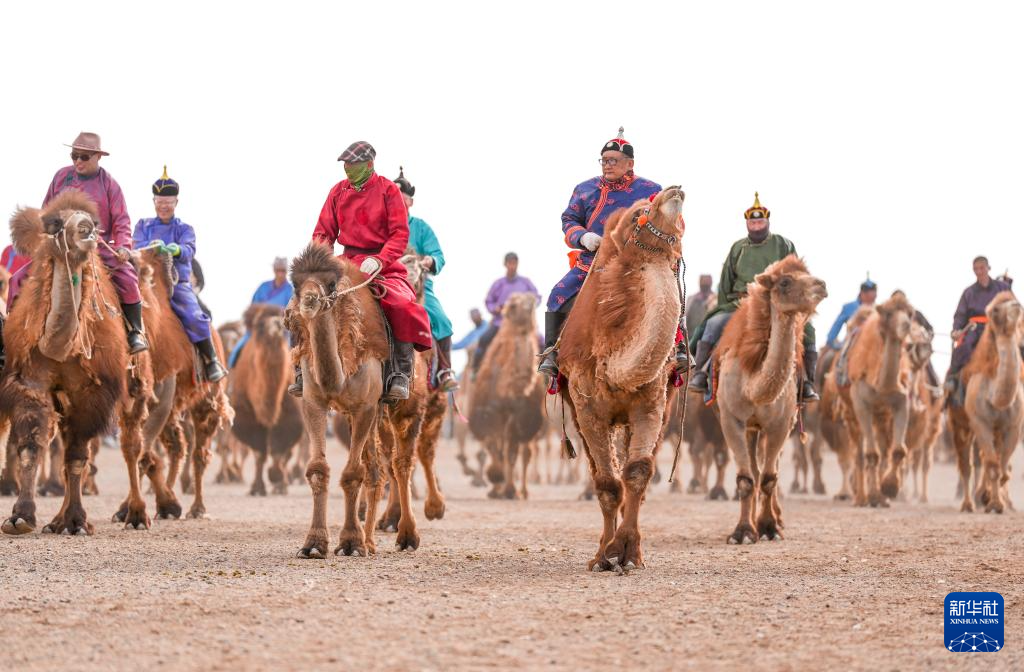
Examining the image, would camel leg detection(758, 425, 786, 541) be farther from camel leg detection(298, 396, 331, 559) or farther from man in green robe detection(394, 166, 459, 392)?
camel leg detection(298, 396, 331, 559)

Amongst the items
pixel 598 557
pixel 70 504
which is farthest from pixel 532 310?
pixel 598 557

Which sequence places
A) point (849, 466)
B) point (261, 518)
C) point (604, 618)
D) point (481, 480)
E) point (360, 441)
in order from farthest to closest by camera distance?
point (481, 480) → point (849, 466) → point (261, 518) → point (360, 441) → point (604, 618)

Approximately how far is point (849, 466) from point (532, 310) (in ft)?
18.2

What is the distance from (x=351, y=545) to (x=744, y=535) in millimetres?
3311

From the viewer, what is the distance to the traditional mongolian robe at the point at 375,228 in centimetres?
941

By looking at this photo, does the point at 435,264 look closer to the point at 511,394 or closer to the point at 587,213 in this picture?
the point at 587,213

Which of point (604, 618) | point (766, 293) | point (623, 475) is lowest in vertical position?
point (604, 618)

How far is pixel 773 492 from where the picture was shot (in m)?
11.5

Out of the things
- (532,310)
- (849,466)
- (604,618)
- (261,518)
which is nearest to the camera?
(604,618)

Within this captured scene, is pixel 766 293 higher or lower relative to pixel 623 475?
higher

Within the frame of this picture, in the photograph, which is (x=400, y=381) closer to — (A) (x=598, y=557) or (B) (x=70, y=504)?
(A) (x=598, y=557)

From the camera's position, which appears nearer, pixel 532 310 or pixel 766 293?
pixel 766 293

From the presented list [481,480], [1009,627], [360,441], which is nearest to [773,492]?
[360,441]

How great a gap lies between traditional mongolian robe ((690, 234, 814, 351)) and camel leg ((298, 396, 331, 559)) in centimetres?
455
